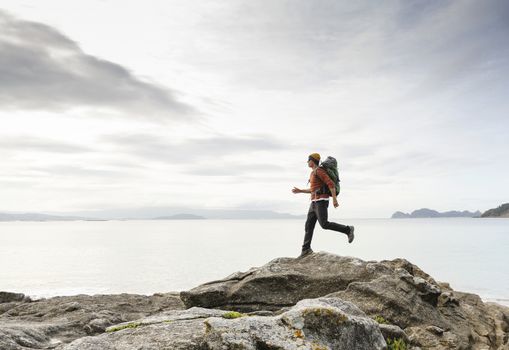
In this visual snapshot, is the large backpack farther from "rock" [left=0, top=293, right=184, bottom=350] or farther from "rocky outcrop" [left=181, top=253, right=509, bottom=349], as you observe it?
"rock" [left=0, top=293, right=184, bottom=350]

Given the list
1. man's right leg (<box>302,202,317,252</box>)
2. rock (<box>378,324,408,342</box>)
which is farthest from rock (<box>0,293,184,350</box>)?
rock (<box>378,324,408,342</box>)

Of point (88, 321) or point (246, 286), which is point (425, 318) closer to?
point (246, 286)

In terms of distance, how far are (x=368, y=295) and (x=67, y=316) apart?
34.8 ft

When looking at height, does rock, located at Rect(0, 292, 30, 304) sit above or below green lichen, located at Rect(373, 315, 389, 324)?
below

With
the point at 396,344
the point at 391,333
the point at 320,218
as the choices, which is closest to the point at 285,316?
the point at 396,344

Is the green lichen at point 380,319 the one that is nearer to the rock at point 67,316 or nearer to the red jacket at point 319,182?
the red jacket at point 319,182

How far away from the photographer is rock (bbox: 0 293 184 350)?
34.7ft

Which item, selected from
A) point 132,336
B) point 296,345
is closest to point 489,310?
point 296,345

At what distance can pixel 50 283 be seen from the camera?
64.1 m

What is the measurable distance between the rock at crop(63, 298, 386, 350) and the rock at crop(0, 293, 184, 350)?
314cm

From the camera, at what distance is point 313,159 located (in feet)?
55.7

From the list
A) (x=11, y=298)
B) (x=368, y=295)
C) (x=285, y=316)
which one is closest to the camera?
(x=285, y=316)

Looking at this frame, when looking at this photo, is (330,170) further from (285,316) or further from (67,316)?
(67,316)

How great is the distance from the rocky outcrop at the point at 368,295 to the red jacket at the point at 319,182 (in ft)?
7.80
